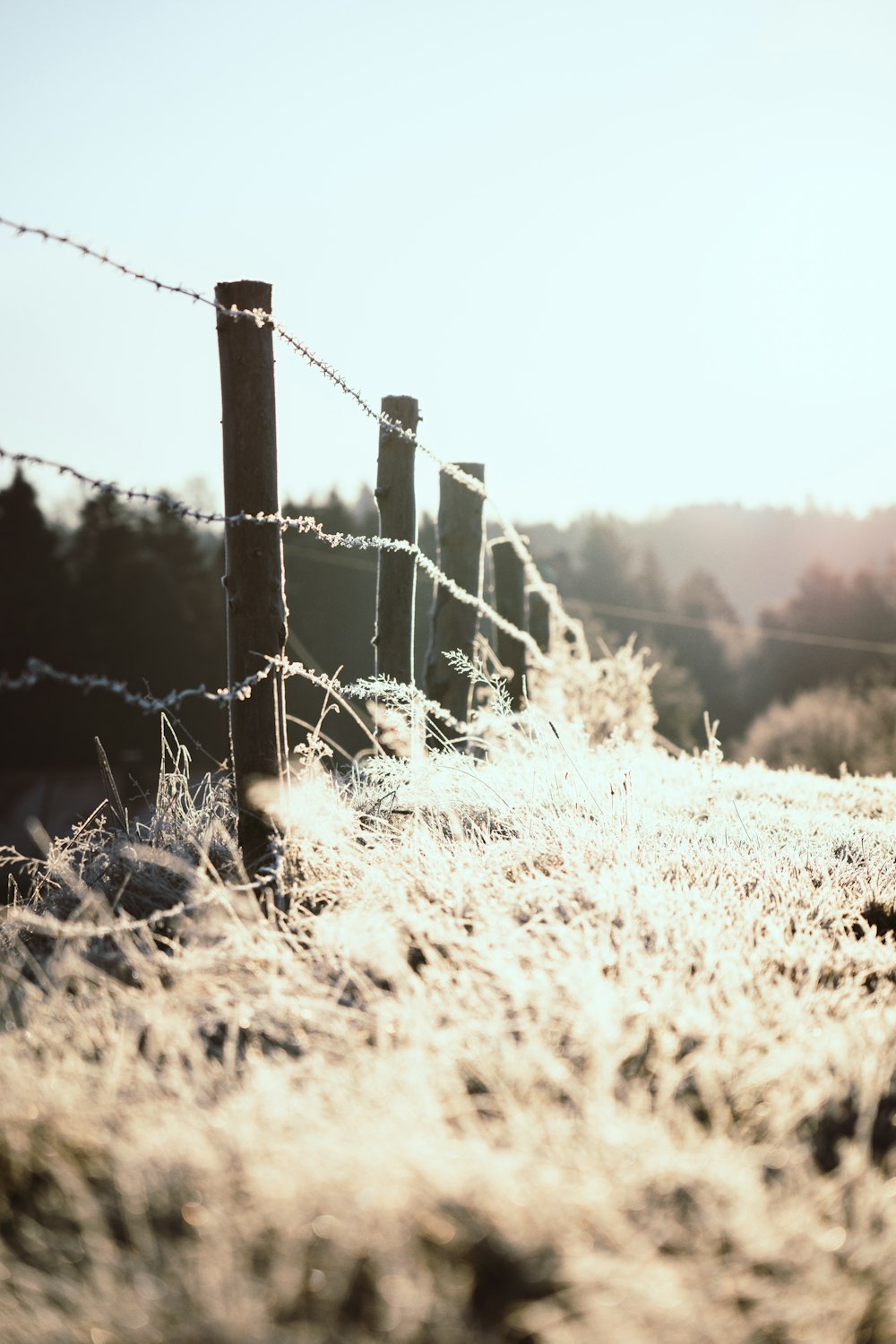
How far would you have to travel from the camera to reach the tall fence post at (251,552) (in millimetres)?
3180

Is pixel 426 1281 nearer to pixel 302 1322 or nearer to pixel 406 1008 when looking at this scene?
pixel 302 1322

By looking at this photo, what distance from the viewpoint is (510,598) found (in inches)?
317

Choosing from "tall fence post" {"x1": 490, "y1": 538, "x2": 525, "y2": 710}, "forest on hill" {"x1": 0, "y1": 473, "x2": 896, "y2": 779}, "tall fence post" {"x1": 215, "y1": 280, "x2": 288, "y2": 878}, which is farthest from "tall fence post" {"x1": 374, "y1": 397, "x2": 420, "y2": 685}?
"forest on hill" {"x1": 0, "y1": 473, "x2": 896, "y2": 779}

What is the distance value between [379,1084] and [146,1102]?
480 mm

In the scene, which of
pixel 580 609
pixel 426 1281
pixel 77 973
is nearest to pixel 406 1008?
pixel 426 1281

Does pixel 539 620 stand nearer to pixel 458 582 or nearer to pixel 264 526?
pixel 458 582

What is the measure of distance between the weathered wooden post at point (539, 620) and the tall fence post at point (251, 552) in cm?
601

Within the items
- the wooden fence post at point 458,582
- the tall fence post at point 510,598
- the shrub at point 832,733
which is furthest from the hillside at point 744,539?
the wooden fence post at point 458,582

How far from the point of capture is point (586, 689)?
899 cm

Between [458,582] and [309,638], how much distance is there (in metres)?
28.8

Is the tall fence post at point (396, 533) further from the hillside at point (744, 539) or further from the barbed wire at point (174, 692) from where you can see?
the hillside at point (744, 539)

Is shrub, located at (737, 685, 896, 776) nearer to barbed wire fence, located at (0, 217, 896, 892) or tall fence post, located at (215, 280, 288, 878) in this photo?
barbed wire fence, located at (0, 217, 896, 892)

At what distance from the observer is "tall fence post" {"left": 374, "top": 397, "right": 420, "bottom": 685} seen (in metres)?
5.00

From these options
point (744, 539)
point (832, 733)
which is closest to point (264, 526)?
point (832, 733)
